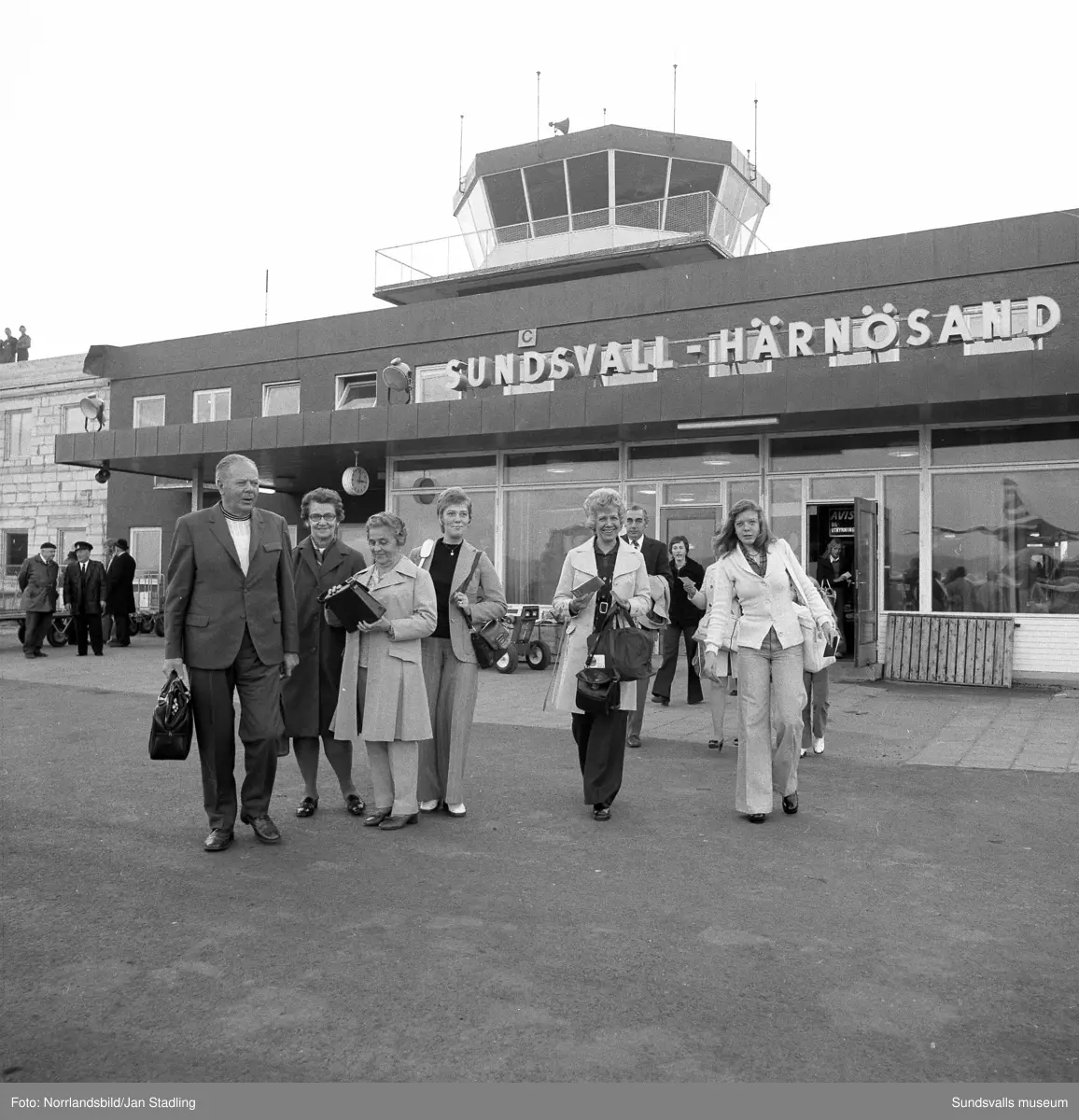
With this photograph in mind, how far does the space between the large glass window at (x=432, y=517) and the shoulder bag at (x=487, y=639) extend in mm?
10847

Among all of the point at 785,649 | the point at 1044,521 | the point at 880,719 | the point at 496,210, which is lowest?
the point at 880,719

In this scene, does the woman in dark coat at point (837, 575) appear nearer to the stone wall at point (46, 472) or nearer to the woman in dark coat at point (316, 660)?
the woman in dark coat at point (316, 660)

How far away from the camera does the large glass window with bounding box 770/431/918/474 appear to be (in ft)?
47.2

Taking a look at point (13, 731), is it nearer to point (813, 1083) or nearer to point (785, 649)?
point (785, 649)

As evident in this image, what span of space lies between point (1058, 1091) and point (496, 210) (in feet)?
81.6

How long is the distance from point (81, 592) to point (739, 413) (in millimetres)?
10548

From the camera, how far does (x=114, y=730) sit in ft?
30.5

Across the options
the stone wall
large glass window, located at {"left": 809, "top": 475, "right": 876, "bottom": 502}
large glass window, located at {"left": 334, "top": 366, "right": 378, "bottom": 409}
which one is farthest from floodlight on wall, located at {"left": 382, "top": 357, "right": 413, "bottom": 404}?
the stone wall

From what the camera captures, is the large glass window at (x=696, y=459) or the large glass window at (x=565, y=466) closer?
the large glass window at (x=696, y=459)

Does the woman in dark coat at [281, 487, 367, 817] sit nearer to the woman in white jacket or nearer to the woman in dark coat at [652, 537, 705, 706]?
the woman in white jacket

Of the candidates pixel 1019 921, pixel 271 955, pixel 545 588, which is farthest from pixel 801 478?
pixel 271 955

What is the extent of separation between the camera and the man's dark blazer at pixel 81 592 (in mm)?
17016

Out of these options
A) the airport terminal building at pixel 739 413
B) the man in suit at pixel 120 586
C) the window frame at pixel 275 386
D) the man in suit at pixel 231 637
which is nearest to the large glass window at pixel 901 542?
the airport terminal building at pixel 739 413

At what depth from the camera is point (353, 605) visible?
19.2ft
